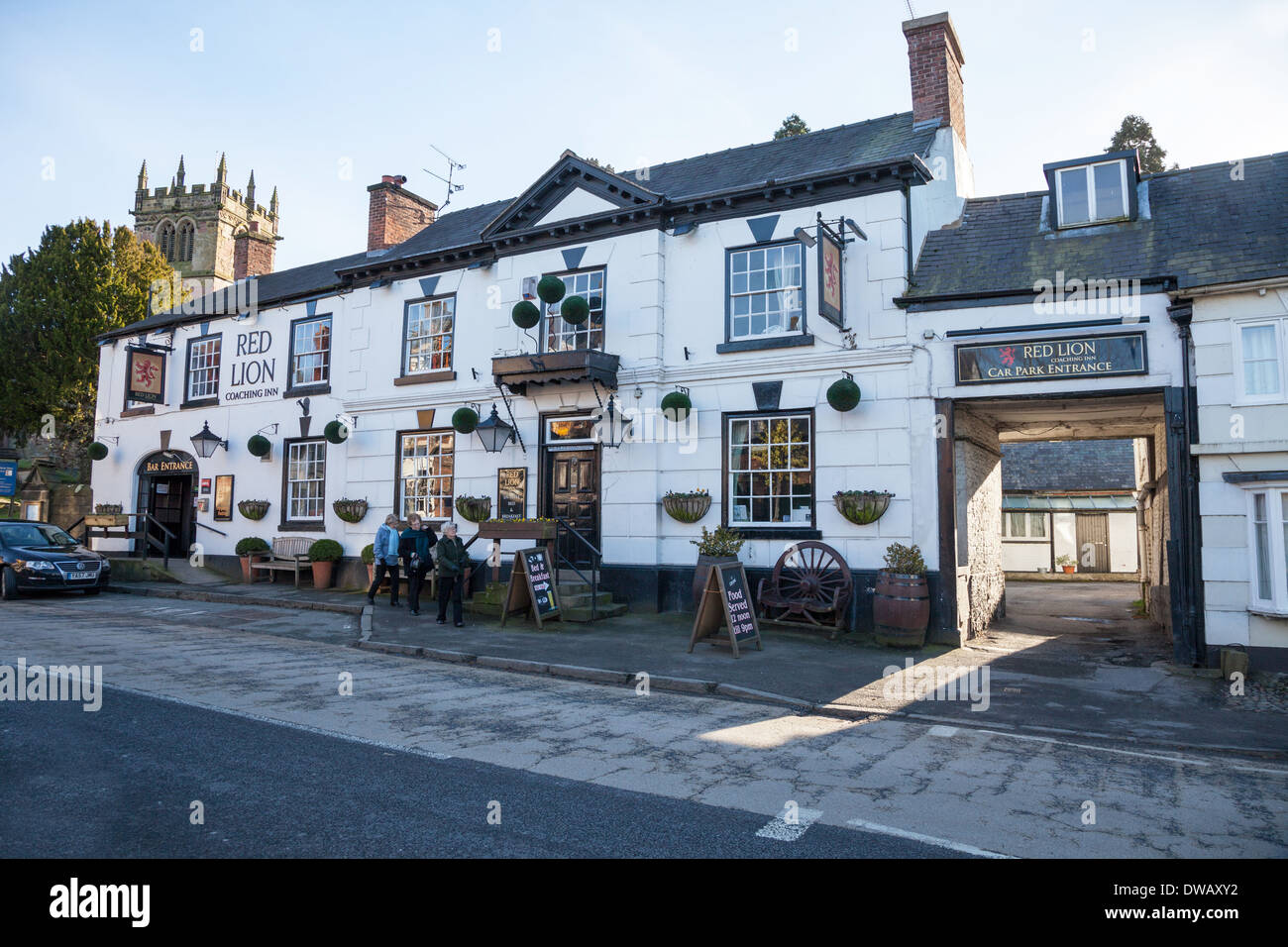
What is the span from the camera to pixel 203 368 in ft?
72.3

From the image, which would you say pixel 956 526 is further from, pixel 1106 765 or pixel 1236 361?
pixel 1106 765

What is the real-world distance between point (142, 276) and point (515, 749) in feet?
120

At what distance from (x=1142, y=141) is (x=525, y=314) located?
2798cm

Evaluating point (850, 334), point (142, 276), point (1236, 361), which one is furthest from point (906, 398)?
point (142, 276)

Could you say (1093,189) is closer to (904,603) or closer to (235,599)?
(904,603)

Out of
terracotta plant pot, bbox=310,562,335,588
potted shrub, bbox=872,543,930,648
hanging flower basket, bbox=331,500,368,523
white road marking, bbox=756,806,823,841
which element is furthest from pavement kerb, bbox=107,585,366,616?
white road marking, bbox=756,806,823,841

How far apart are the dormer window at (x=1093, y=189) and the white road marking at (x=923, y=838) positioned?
11.3m

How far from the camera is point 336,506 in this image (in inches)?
714

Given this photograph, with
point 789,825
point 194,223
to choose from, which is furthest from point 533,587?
point 194,223

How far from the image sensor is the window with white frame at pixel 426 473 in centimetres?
1712

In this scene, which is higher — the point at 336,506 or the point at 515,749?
the point at 336,506

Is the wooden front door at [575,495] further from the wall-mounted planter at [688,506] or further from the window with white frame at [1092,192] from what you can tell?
the window with white frame at [1092,192]

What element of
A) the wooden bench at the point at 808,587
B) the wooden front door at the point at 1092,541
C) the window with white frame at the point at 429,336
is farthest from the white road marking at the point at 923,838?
the wooden front door at the point at 1092,541

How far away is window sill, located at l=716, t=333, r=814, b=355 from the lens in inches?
536
